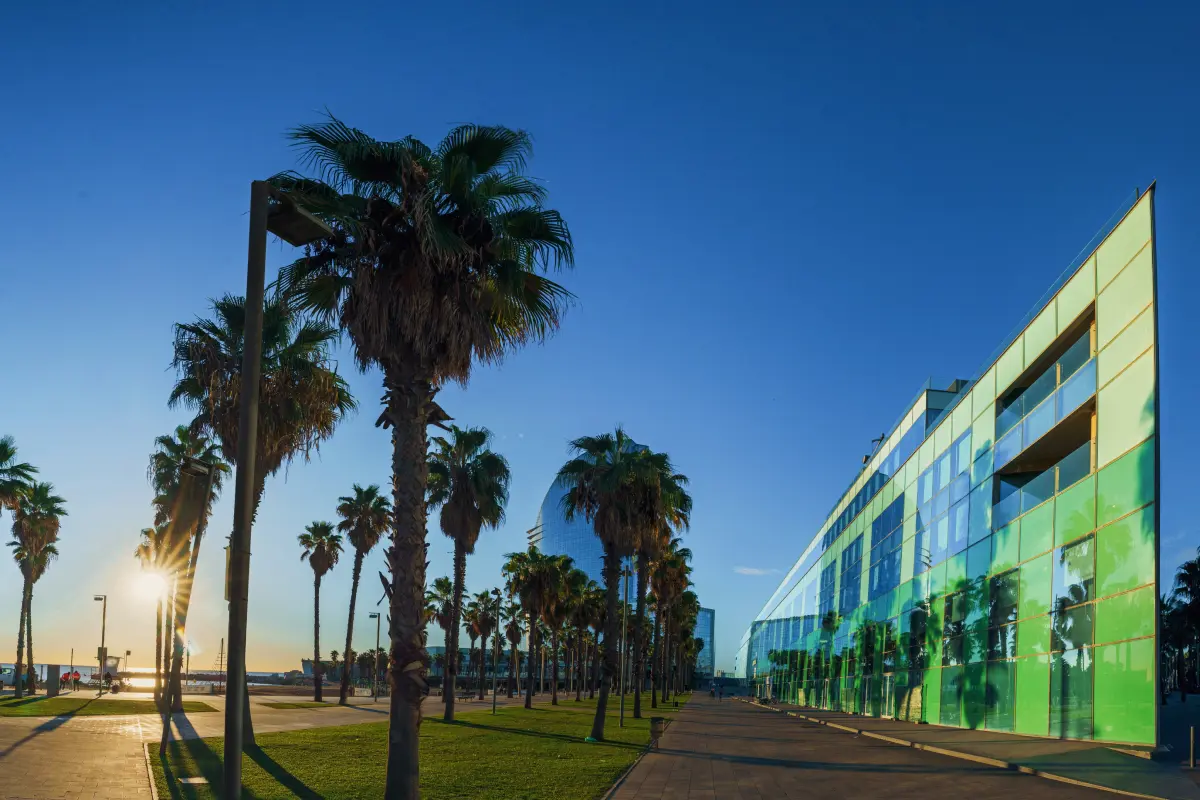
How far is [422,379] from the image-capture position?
13.7 metres

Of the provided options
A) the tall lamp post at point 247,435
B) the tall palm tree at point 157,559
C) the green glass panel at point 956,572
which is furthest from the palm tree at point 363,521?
the tall lamp post at point 247,435

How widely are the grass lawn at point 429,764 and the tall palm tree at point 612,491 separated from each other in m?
5.68

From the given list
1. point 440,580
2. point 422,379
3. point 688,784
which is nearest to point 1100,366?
point 688,784

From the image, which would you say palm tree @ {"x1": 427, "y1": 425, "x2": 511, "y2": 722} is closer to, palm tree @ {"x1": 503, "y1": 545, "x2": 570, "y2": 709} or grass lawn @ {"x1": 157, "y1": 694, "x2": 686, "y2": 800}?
grass lawn @ {"x1": 157, "y1": 694, "x2": 686, "y2": 800}

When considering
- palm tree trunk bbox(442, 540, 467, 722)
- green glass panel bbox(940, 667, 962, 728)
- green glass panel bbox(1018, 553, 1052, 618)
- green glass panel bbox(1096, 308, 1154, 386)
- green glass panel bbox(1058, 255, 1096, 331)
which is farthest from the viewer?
palm tree trunk bbox(442, 540, 467, 722)

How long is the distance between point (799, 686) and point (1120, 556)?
184 ft

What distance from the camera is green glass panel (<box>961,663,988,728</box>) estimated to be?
29.0 m

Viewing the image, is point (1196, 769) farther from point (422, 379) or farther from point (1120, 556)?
point (422, 379)

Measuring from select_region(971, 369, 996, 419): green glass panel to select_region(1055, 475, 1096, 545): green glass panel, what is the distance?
6494 millimetres

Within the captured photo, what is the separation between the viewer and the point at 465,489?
4206 centimetres

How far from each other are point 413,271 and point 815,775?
45.7 ft

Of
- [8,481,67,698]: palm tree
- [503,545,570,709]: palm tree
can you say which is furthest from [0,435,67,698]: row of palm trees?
[503,545,570,709]: palm tree

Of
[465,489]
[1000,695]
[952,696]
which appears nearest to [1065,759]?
[1000,695]

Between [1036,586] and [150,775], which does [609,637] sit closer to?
[1036,586]
